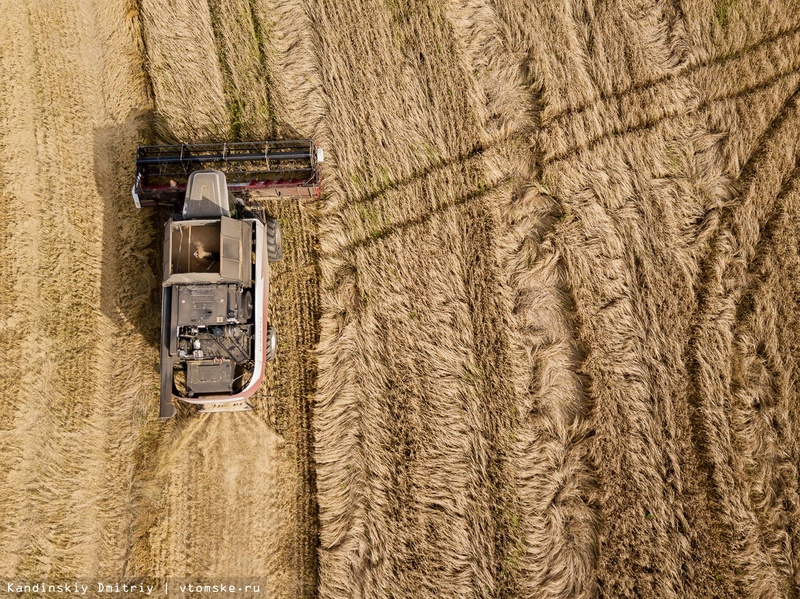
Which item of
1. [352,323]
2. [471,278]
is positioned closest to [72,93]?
[352,323]

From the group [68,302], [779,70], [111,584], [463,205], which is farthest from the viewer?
[779,70]

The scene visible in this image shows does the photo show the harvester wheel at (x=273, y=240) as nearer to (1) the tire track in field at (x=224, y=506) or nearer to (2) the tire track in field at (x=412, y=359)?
(2) the tire track in field at (x=412, y=359)

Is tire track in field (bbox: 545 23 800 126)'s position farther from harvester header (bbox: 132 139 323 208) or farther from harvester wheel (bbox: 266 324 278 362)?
harvester wheel (bbox: 266 324 278 362)

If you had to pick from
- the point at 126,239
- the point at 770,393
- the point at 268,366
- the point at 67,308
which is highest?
the point at 126,239

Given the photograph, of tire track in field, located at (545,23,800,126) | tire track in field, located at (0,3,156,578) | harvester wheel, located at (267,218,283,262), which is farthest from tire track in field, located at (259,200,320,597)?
tire track in field, located at (545,23,800,126)

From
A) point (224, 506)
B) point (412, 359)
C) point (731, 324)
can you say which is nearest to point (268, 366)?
point (224, 506)

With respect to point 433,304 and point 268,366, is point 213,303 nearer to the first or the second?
point 268,366

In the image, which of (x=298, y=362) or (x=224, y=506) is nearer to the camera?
(x=224, y=506)

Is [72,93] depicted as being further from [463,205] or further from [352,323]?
[463,205]
